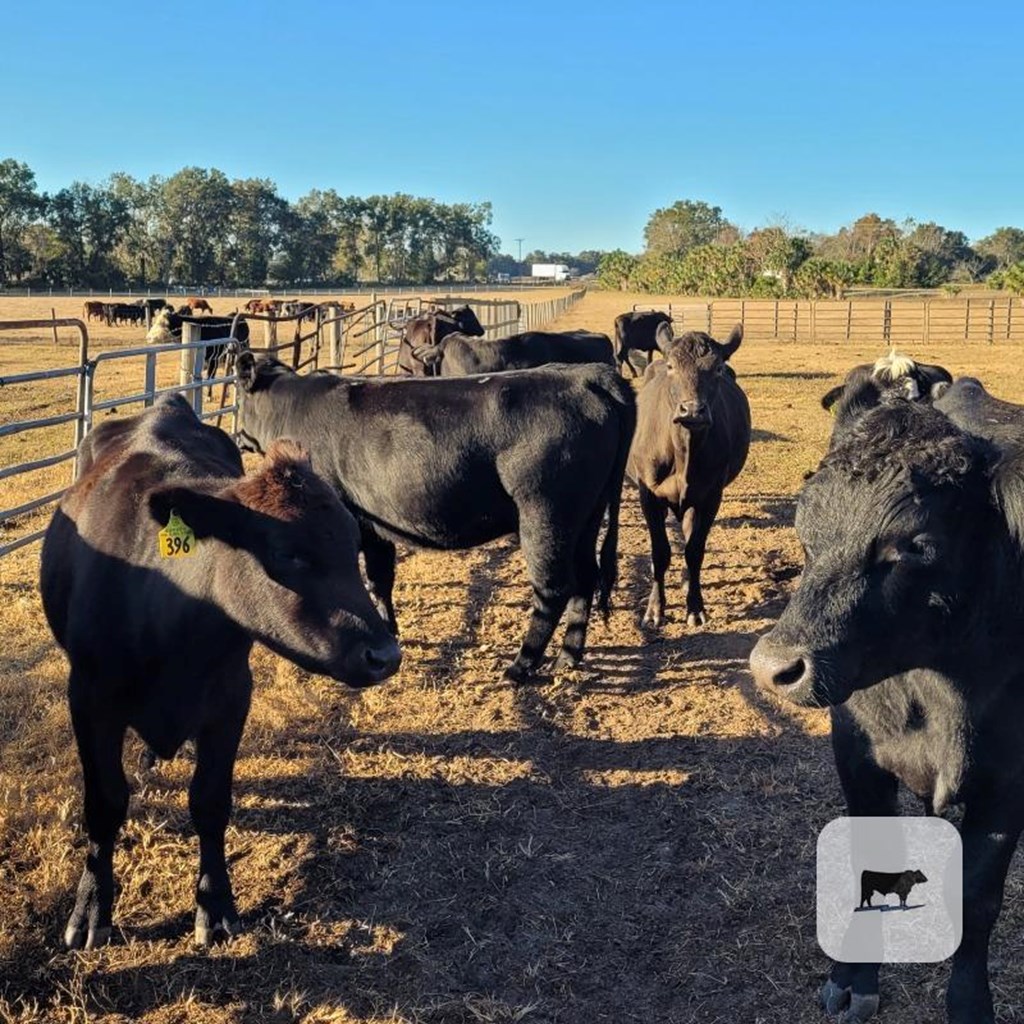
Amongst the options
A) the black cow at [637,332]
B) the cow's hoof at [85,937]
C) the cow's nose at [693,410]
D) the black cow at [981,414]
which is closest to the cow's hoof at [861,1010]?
the black cow at [981,414]

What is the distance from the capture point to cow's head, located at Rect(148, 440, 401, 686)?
2891 mm

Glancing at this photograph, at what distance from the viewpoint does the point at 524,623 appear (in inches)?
243

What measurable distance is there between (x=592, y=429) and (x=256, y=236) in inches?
3609

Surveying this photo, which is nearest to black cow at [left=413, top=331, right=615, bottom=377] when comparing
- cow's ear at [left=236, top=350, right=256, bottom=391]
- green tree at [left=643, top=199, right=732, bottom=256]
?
cow's ear at [left=236, top=350, right=256, bottom=391]

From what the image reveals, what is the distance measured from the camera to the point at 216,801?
3.24 m

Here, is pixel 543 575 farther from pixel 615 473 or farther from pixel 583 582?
pixel 615 473

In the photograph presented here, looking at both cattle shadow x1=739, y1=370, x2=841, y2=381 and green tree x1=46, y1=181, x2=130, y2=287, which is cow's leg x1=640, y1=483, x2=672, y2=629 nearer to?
cattle shadow x1=739, y1=370, x2=841, y2=381

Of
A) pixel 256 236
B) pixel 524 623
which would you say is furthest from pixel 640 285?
pixel 524 623

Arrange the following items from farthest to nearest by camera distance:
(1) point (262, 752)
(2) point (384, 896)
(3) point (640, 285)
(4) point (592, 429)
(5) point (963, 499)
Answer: (3) point (640, 285) < (4) point (592, 429) < (1) point (262, 752) < (2) point (384, 896) < (5) point (963, 499)

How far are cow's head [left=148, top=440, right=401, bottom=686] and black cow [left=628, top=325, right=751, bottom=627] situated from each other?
3447mm

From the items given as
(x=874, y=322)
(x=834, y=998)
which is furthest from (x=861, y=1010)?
(x=874, y=322)

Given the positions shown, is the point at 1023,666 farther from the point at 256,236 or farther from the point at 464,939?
the point at 256,236

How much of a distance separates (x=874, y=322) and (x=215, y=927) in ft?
122

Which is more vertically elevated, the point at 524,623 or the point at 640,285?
the point at 640,285
